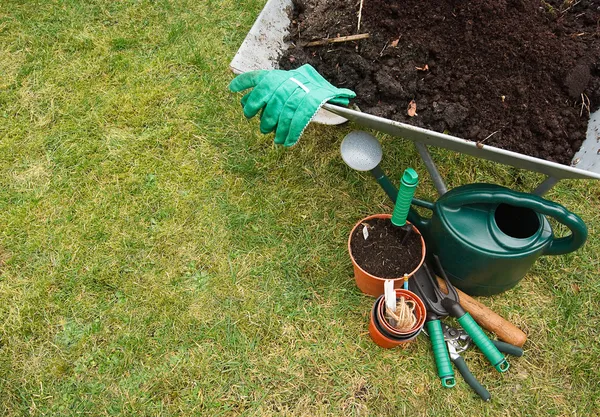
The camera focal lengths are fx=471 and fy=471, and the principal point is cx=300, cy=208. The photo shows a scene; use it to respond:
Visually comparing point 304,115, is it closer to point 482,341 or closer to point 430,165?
point 430,165

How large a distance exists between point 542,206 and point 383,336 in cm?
82

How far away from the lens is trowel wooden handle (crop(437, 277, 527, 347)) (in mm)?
2090

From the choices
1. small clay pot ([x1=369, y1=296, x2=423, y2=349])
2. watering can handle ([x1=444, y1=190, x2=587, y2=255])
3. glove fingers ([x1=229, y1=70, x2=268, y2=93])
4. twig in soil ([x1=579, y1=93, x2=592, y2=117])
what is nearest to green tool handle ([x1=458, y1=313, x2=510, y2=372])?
small clay pot ([x1=369, y1=296, x2=423, y2=349])

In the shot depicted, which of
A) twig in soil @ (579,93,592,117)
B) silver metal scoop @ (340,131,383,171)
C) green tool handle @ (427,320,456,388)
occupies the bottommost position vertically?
green tool handle @ (427,320,456,388)

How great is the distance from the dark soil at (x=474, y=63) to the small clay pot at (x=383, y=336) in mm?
851

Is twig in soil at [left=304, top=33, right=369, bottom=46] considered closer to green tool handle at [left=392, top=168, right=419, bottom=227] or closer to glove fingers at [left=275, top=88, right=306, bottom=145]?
glove fingers at [left=275, top=88, right=306, bottom=145]

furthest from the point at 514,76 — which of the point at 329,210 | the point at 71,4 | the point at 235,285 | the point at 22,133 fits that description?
the point at 71,4

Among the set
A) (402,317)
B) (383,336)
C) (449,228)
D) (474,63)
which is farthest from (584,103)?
(383,336)

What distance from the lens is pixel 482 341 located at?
6.57 feet

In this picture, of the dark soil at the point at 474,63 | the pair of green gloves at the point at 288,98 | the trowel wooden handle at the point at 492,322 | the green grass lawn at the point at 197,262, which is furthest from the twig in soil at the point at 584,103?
the pair of green gloves at the point at 288,98

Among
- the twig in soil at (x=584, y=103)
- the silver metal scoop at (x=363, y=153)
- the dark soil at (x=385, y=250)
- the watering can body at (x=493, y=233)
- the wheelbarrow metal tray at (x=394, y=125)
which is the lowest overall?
the dark soil at (x=385, y=250)

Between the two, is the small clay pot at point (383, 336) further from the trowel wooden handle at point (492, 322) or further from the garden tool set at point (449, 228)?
the trowel wooden handle at point (492, 322)

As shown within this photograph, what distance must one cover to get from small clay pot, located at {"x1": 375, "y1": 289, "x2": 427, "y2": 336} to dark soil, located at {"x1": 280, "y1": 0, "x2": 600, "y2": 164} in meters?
0.72

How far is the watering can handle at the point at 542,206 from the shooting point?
1.64 metres
